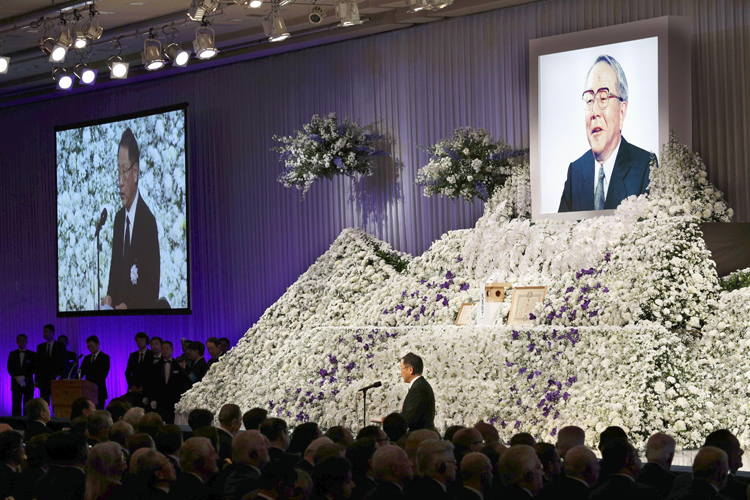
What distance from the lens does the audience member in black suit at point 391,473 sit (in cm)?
393

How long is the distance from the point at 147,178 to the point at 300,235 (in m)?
2.73

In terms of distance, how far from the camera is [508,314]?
983 centimetres

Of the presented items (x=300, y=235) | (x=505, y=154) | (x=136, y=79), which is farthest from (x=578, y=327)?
(x=136, y=79)

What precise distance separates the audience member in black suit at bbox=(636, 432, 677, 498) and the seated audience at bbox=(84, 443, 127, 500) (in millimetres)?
2358

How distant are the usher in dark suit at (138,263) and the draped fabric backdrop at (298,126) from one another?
781 mm

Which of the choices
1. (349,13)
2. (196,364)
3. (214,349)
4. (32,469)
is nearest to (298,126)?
(214,349)

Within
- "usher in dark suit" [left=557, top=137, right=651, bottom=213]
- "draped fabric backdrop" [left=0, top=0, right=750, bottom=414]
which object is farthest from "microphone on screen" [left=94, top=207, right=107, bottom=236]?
"usher in dark suit" [left=557, top=137, right=651, bottom=213]

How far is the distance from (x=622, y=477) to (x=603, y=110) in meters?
7.93

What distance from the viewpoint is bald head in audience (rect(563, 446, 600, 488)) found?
4.02 metres

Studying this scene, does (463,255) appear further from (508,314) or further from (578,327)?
(578,327)

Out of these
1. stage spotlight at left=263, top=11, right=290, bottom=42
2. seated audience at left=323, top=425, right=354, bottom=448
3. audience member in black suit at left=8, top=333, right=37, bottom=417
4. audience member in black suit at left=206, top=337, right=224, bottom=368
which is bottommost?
audience member in black suit at left=8, top=333, right=37, bottom=417

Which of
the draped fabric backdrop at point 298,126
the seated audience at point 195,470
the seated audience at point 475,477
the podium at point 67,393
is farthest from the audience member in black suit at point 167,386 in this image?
the seated audience at point 475,477

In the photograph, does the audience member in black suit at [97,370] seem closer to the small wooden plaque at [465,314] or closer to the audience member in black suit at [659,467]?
the small wooden plaque at [465,314]

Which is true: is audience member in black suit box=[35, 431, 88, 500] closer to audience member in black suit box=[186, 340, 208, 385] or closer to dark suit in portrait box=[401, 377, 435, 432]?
dark suit in portrait box=[401, 377, 435, 432]
